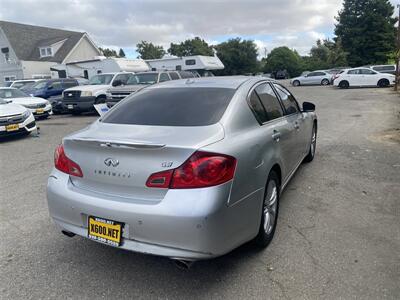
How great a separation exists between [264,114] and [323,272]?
64.2 inches

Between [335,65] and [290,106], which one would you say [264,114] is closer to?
[290,106]

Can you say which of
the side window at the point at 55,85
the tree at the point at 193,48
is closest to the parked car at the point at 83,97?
the side window at the point at 55,85

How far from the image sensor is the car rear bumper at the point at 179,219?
7.93ft

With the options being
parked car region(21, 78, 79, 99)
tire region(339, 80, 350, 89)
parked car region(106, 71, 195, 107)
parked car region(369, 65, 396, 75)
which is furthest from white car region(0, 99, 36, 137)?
parked car region(369, 65, 396, 75)

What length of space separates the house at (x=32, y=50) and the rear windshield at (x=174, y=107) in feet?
117

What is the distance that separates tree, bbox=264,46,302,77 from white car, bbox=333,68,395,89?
42833 mm

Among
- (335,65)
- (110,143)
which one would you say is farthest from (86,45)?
(110,143)

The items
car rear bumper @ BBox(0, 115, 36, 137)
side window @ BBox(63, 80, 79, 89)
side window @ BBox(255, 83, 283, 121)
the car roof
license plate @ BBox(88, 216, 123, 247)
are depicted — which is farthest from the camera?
side window @ BBox(63, 80, 79, 89)

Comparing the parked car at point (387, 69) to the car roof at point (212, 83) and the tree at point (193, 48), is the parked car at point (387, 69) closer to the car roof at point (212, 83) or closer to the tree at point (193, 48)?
the car roof at point (212, 83)

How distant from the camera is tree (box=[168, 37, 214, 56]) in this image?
68.4 metres

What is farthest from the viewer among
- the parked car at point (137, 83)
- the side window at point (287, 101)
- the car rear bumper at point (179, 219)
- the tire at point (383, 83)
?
the tire at point (383, 83)

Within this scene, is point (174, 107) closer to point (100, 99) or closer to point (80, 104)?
point (80, 104)

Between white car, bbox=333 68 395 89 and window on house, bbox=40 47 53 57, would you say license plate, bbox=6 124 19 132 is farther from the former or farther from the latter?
window on house, bbox=40 47 53 57

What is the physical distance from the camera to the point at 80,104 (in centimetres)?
1443
